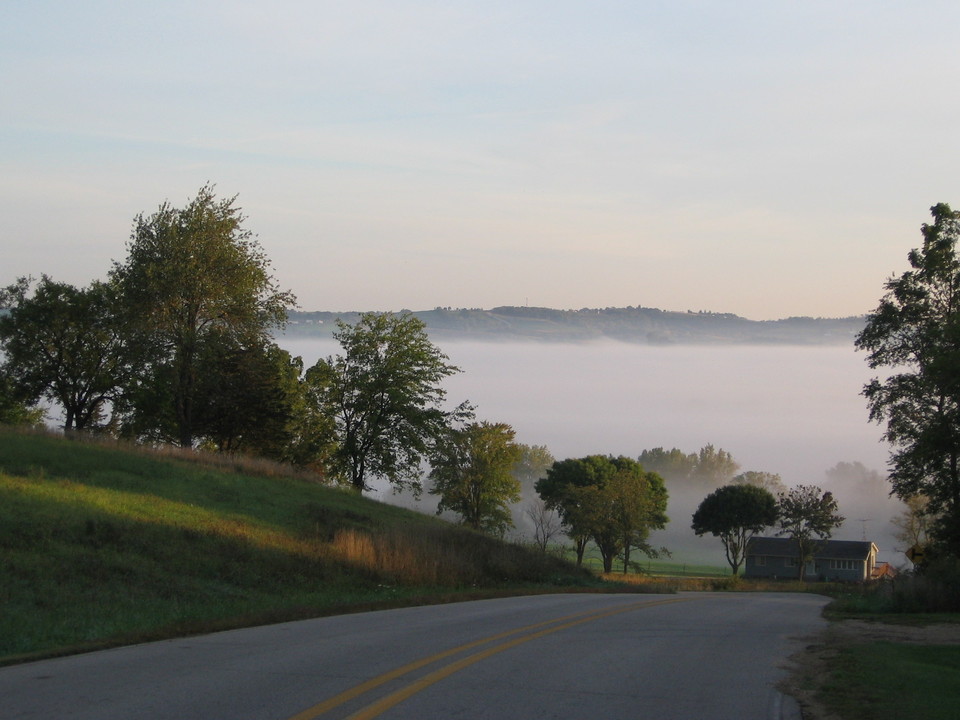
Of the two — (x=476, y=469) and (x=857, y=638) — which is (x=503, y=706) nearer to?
(x=857, y=638)

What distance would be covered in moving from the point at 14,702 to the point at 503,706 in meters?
4.24

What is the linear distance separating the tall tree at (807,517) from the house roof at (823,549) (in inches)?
286

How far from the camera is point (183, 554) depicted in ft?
64.3

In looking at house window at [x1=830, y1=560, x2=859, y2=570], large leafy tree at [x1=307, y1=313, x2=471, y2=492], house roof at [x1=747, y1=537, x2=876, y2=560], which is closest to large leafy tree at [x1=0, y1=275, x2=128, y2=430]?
large leafy tree at [x1=307, y1=313, x2=471, y2=492]

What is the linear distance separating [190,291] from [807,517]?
5445 centimetres

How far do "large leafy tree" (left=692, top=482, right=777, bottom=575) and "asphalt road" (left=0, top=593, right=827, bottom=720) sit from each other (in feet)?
254

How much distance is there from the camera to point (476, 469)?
66.0 metres

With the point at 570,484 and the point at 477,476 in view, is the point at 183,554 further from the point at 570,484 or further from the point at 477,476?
the point at 570,484

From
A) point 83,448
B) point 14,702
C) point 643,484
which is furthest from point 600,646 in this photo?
point 643,484

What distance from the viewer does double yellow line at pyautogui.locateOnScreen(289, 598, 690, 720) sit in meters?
8.10

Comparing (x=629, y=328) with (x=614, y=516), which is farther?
(x=629, y=328)

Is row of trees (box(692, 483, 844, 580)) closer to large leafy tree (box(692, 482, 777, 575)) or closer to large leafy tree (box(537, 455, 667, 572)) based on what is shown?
large leafy tree (box(692, 482, 777, 575))

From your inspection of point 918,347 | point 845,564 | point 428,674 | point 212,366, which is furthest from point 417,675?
point 845,564

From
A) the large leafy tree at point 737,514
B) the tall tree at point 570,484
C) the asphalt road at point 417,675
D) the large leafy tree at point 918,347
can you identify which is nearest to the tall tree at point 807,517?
the large leafy tree at point 737,514
